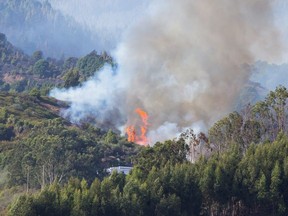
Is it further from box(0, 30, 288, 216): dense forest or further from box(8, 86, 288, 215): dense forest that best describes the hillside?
box(8, 86, 288, 215): dense forest

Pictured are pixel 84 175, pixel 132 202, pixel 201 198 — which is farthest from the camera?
pixel 84 175

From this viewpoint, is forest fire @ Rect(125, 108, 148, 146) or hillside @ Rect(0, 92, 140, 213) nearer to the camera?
hillside @ Rect(0, 92, 140, 213)

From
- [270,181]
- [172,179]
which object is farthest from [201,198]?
[270,181]

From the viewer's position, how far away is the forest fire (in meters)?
114

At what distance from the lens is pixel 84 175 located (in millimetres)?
74125

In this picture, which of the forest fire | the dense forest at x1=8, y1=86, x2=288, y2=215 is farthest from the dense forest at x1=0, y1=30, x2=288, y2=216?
the forest fire

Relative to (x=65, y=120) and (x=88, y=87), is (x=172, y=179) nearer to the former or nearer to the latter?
(x=65, y=120)

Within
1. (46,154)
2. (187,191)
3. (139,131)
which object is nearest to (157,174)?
(187,191)

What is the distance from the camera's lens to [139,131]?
117750 mm

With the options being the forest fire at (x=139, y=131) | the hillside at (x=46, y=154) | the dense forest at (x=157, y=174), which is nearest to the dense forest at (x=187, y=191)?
the dense forest at (x=157, y=174)

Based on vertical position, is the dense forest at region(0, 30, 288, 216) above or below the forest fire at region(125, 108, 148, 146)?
below

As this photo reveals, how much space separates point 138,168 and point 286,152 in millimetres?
15603

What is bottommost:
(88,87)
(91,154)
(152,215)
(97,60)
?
(152,215)

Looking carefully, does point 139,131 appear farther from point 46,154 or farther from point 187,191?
point 187,191
